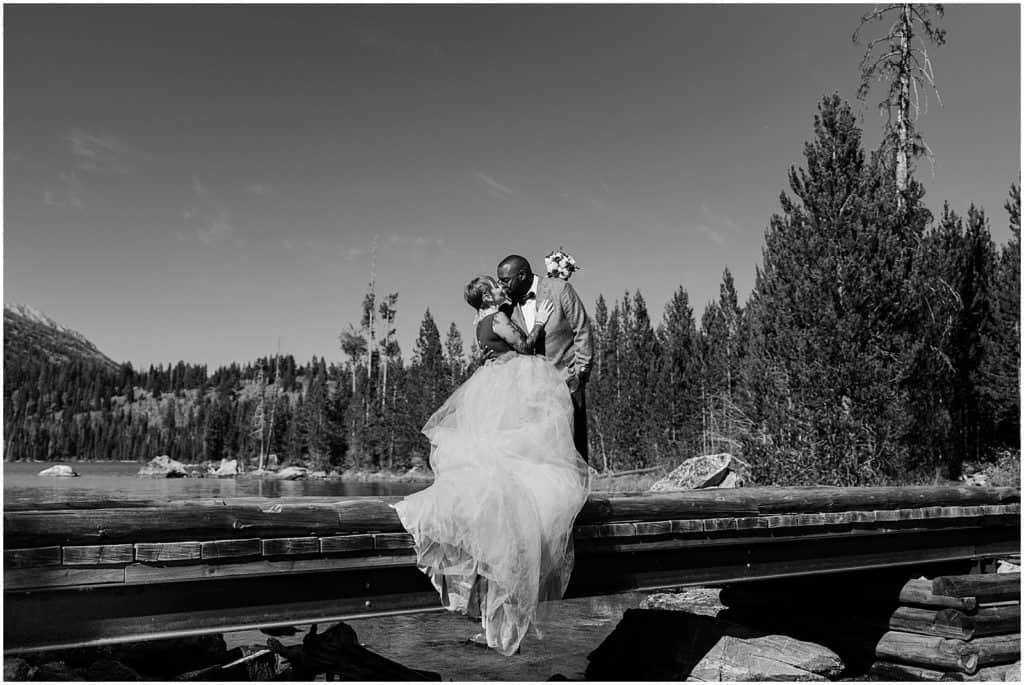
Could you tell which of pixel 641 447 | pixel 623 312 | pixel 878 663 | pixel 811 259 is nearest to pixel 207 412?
pixel 623 312

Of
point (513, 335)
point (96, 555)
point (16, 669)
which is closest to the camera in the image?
point (96, 555)

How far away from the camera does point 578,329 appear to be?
6344mm

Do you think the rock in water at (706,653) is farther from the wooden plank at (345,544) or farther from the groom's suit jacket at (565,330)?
the wooden plank at (345,544)

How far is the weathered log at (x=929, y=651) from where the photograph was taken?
26.0 feet

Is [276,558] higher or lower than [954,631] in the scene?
higher

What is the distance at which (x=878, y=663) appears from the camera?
8.60m

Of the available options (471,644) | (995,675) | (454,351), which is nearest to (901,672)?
(995,675)

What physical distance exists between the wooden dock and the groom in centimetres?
77

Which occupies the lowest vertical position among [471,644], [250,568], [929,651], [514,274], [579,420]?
[471,644]

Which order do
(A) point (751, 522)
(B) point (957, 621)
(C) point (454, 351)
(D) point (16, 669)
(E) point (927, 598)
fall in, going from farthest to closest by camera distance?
(C) point (454, 351) < (E) point (927, 598) < (B) point (957, 621) < (A) point (751, 522) < (D) point (16, 669)

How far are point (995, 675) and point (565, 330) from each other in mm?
5421

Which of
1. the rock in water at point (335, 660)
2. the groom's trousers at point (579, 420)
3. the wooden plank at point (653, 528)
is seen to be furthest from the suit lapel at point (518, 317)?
the rock in water at point (335, 660)

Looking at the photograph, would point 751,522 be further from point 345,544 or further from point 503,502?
point 345,544

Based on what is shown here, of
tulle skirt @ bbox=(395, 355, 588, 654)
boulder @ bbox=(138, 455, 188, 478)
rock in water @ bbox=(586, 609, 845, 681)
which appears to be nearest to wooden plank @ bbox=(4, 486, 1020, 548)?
tulle skirt @ bbox=(395, 355, 588, 654)
